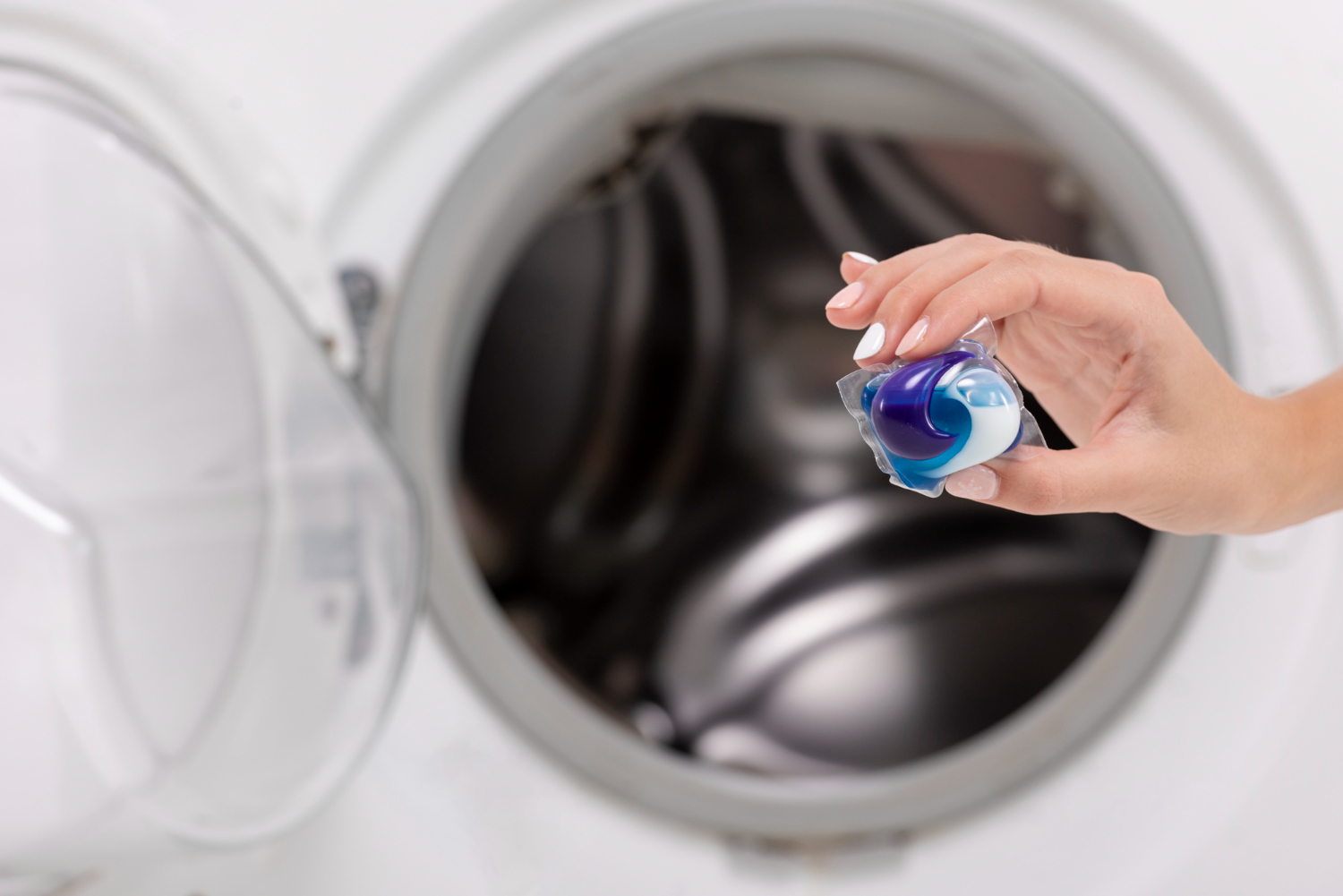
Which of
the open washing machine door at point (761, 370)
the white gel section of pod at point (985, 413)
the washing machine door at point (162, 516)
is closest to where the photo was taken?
the white gel section of pod at point (985, 413)

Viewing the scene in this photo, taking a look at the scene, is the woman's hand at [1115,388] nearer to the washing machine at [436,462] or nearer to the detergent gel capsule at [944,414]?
the detergent gel capsule at [944,414]

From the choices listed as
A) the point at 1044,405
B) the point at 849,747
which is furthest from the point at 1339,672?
the point at 849,747

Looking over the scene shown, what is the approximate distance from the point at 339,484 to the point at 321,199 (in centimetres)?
19

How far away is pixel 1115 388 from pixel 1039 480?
0.25ft

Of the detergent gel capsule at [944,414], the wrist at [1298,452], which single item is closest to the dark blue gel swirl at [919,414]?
the detergent gel capsule at [944,414]

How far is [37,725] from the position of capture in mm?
497

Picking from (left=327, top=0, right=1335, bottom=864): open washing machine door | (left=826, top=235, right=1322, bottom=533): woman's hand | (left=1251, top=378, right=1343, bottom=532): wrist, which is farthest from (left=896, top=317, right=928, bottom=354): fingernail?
(left=327, top=0, right=1335, bottom=864): open washing machine door

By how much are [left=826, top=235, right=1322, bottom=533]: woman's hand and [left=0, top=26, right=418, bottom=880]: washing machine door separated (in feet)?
1.27

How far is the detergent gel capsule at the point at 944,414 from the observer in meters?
0.34

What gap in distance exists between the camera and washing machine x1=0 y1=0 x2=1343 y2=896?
54 cm

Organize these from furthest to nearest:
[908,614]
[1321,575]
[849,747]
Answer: [908,614] → [849,747] → [1321,575]

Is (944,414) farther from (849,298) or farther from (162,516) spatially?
(162,516)

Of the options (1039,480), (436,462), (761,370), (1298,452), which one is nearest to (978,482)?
(1039,480)

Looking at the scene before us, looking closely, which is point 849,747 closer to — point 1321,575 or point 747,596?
point 747,596
